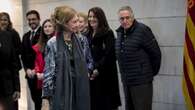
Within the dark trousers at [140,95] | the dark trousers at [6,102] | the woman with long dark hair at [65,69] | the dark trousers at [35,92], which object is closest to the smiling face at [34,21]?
the dark trousers at [35,92]

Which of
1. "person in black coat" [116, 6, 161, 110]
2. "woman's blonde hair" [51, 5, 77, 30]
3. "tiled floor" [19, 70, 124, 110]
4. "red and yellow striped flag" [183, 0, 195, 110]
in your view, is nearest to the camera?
"red and yellow striped flag" [183, 0, 195, 110]

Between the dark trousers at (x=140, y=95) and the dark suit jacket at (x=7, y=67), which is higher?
the dark suit jacket at (x=7, y=67)

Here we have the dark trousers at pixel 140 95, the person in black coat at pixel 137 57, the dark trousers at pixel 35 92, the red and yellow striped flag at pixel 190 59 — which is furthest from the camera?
the dark trousers at pixel 35 92

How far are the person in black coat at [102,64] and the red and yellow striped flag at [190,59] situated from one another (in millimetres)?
2029

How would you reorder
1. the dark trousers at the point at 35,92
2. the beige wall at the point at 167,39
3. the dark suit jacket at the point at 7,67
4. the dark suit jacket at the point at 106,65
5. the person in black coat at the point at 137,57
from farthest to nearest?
the dark trousers at the point at 35,92 → the beige wall at the point at 167,39 → the dark suit jacket at the point at 106,65 → the dark suit jacket at the point at 7,67 → the person in black coat at the point at 137,57

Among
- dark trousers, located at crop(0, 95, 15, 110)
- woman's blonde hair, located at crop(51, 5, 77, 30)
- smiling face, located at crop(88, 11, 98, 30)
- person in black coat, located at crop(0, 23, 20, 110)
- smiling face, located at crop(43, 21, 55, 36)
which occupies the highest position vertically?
woman's blonde hair, located at crop(51, 5, 77, 30)

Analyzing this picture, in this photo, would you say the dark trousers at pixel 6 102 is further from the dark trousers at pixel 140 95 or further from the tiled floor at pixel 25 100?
the tiled floor at pixel 25 100

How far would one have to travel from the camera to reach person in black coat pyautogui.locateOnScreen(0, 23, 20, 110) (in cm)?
690

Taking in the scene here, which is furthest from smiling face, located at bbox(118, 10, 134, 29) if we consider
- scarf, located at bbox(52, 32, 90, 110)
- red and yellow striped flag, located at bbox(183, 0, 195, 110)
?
red and yellow striped flag, located at bbox(183, 0, 195, 110)

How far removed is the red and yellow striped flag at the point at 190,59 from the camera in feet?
16.5

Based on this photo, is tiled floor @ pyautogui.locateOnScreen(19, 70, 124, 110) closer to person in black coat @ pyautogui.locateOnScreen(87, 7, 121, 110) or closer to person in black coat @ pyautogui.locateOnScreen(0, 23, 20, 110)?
person in black coat @ pyautogui.locateOnScreen(0, 23, 20, 110)

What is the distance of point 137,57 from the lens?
6629 mm

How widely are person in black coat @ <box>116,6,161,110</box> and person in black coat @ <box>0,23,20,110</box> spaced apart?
142cm

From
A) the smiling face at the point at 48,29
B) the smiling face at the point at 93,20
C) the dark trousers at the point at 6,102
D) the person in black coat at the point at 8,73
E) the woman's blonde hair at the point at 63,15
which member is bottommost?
the dark trousers at the point at 6,102
